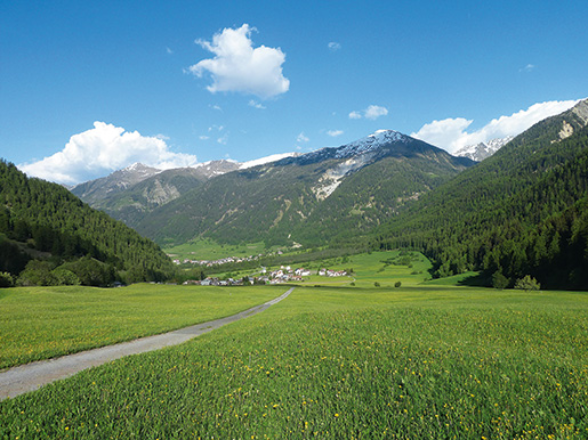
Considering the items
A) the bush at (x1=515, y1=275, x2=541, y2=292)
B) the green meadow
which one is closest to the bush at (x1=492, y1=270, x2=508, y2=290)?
the bush at (x1=515, y1=275, x2=541, y2=292)

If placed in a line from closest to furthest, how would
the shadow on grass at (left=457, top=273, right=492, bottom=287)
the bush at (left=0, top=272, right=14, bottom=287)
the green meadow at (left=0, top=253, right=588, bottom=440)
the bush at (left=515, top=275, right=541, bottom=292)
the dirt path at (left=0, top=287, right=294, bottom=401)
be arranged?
the green meadow at (left=0, top=253, right=588, bottom=440) < the dirt path at (left=0, top=287, right=294, bottom=401) < the bush at (left=0, top=272, right=14, bottom=287) < the bush at (left=515, top=275, right=541, bottom=292) < the shadow on grass at (left=457, top=273, right=492, bottom=287)

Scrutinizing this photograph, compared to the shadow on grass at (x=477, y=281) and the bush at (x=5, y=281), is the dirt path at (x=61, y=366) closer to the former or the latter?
the bush at (x=5, y=281)

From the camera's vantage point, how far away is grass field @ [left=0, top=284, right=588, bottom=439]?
6.36 metres

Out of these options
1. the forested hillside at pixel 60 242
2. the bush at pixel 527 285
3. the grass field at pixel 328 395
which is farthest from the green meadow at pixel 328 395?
the forested hillside at pixel 60 242

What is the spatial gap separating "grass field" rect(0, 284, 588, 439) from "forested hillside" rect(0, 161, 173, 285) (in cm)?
7664

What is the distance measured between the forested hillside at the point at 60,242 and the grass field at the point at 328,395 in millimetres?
76636

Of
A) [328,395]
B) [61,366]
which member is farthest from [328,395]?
[61,366]

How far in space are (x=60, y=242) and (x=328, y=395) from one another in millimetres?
137026

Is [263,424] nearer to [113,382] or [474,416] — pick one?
[474,416]

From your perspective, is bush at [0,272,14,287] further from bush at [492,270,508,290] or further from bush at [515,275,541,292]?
bush at [492,270,508,290]

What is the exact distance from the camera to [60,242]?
107m

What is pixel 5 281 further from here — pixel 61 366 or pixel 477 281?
pixel 477 281

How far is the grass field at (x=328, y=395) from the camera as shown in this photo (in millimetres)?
6355

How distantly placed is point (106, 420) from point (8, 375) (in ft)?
36.8
